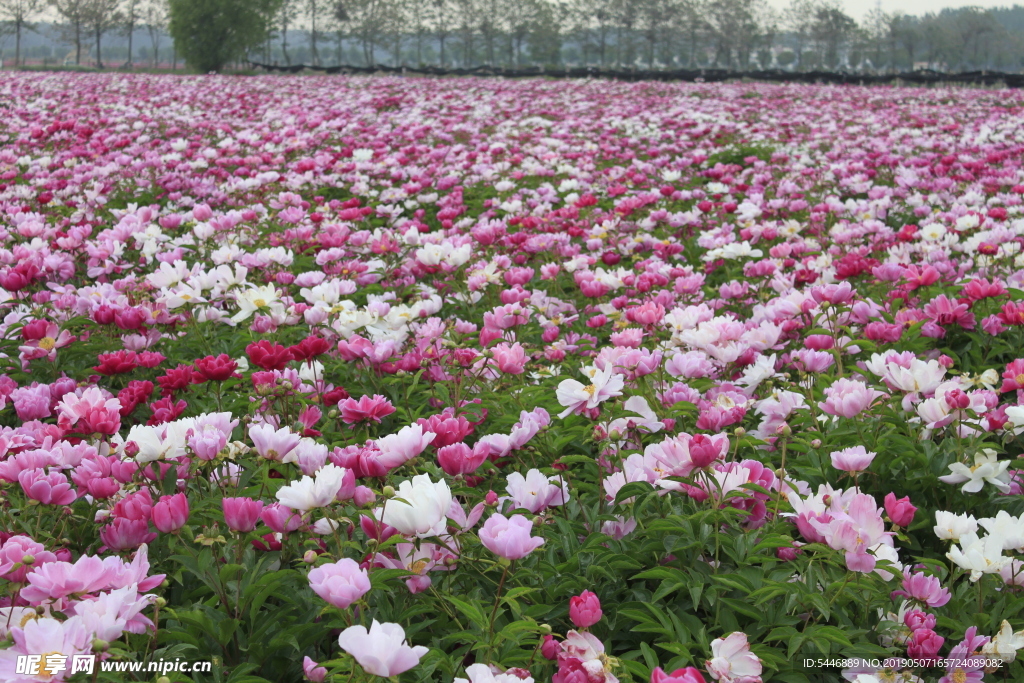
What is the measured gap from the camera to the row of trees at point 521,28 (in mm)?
36312

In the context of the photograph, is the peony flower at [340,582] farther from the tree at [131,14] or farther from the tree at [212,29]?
the tree at [131,14]

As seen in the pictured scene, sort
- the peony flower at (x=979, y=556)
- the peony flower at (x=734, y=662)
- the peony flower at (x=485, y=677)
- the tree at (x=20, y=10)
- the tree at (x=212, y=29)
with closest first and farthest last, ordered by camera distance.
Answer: the peony flower at (x=485, y=677), the peony flower at (x=734, y=662), the peony flower at (x=979, y=556), the tree at (x=212, y=29), the tree at (x=20, y=10)

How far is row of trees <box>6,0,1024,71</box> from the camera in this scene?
3631cm

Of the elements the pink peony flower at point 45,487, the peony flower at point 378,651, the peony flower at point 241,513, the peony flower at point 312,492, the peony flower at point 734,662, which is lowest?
the peony flower at point 734,662

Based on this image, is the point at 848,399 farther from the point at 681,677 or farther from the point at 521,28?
the point at 521,28

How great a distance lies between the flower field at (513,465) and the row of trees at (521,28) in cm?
3639

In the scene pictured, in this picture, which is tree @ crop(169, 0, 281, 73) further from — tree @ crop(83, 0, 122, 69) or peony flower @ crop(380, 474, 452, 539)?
peony flower @ crop(380, 474, 452, 539)

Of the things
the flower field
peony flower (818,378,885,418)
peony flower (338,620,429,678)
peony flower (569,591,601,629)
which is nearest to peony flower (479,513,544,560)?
the flower field

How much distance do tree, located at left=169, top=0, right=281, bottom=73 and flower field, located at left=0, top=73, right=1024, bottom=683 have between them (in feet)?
116

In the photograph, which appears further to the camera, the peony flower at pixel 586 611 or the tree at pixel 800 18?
the tree at pixel 800 18

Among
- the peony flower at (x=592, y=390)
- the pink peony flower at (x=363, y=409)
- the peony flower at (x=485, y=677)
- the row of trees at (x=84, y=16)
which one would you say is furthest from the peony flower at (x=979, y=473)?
the row of trees at (x=84, y=16)

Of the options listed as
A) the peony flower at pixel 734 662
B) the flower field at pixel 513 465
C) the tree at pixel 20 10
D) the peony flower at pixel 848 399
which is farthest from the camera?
the tree at pixel 20 10

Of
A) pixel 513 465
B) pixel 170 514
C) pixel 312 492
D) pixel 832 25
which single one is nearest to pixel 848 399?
pixel 513 465

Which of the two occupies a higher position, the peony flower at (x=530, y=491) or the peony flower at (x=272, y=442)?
the peony flower at (x=272, y=442)
